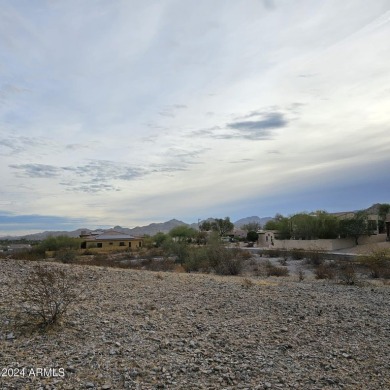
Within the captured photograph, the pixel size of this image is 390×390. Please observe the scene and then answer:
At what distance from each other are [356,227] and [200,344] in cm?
5213

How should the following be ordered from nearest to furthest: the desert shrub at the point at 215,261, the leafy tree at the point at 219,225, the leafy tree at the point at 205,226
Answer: the desert shrub at the point at 215,261
the leafy tree at the point at 219,225
the leafy tree at the point at 205,226

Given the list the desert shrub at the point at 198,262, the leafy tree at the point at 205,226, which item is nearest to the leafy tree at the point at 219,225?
the leafy tree at the point at 205,226

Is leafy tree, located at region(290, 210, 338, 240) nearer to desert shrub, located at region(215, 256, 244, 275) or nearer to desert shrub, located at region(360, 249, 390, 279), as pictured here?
desert shrub, located at region(360, 249, 390, 279)

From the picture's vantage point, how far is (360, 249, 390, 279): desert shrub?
2492 centimetres

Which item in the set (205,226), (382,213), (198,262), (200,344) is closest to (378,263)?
(198,262)

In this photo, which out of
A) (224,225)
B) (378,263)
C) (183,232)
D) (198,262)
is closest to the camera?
(378,263)

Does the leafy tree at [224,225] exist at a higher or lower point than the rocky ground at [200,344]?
higher

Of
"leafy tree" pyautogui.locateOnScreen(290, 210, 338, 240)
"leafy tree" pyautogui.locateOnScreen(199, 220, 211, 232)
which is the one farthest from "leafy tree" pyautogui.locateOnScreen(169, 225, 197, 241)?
"leafy tree" pyautogui.locateOnScreen(199, 220, 211, 232)

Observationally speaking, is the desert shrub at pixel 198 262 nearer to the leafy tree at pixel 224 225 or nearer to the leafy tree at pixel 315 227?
the leafy tree at pixel 315 227

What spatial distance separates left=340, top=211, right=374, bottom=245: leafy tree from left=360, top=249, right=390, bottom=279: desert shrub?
1058 inches

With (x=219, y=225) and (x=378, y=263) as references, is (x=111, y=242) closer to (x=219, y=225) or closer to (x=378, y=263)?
(x=219, y=225)

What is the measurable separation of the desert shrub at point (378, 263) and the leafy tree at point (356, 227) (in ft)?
88.2

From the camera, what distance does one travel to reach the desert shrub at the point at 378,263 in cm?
2492

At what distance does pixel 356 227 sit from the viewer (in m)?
55.3
